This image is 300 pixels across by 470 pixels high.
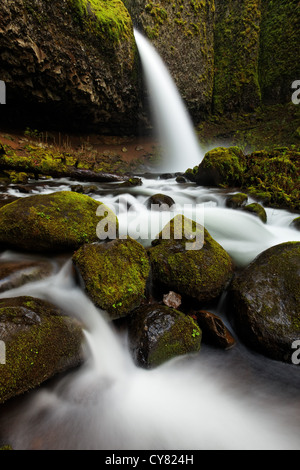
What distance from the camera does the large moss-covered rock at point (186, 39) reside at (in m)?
15.3

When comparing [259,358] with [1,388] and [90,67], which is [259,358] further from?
[90,67]

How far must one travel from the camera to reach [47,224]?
319cm

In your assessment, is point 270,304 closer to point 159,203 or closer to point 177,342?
point 177,342

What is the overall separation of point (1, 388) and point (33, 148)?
12.8 meters

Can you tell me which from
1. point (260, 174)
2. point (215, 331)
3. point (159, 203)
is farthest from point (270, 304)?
point (260, 174)

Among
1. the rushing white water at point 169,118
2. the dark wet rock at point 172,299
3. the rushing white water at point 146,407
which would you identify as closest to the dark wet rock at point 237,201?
the dark wet rock at point 172,299

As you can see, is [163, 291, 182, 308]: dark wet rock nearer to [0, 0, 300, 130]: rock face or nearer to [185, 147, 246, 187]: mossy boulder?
[185, 147, 246, 187]: mossy boulder

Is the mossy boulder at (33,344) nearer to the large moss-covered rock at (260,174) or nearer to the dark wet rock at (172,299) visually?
the dark wet rock at (172,299)

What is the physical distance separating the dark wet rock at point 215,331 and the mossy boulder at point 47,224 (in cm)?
197

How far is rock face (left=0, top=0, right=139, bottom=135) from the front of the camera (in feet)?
31.2

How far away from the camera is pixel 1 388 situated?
1.67 m

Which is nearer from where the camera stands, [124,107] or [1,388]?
[1,388]

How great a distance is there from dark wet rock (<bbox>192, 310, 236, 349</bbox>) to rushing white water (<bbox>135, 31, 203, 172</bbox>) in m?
15.0

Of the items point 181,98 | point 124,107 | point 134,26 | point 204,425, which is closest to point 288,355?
point 204,425
